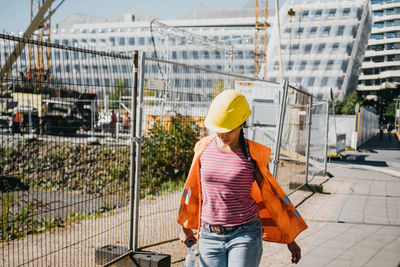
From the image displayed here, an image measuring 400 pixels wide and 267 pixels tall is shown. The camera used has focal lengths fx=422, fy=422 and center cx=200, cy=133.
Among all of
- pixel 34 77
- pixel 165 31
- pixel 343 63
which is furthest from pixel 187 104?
pixel 343 63

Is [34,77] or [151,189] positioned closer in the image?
[34,77]

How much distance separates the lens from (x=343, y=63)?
59.6m

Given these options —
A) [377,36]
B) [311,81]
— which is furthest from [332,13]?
[311,81]

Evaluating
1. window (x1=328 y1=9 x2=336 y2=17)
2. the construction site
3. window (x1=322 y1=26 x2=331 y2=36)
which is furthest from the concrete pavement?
window (x1=328 y1=9 x2=336 y2=17)

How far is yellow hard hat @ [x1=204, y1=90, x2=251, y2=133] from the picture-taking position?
9.27 feet

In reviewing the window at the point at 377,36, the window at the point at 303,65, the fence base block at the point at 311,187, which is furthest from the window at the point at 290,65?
the fence base block at the point at 311,187

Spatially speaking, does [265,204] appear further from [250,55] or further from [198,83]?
[250,55]

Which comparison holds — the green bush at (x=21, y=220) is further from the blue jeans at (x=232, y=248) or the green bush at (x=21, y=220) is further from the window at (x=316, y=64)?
the window at (x=316, y=64)

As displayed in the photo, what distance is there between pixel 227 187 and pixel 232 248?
41 centimetres

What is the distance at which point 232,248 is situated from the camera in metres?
2.83

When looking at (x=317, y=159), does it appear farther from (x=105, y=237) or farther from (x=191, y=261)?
(x=191, y=261)

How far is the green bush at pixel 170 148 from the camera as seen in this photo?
20.1ft

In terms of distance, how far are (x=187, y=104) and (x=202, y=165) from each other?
2653 millimetres

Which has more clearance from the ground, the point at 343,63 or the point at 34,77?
the point at 343,63
